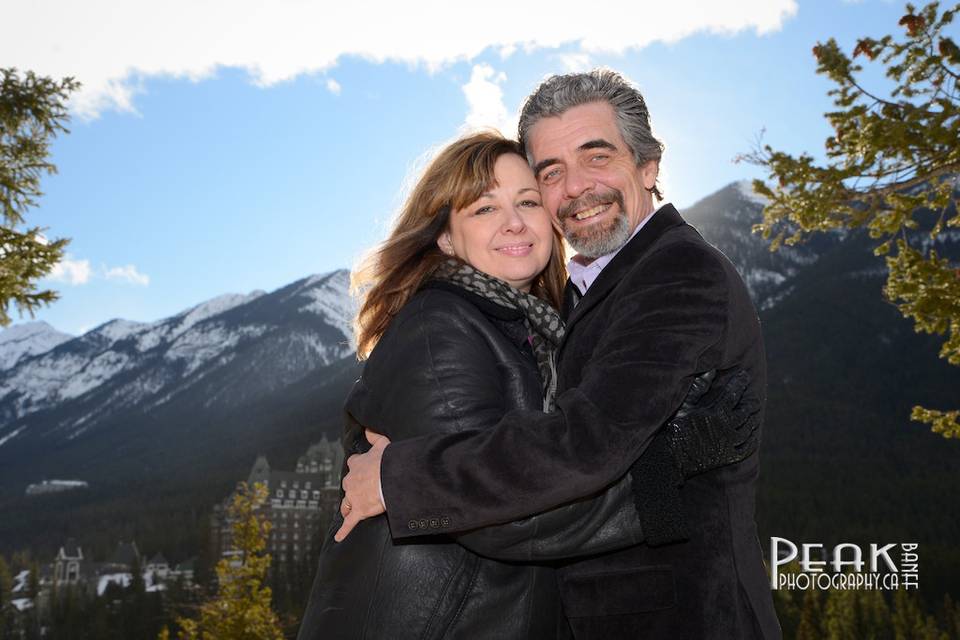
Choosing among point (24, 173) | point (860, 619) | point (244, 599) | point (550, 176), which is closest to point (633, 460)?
point (550, 176)

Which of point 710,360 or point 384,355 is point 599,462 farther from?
point 384,355

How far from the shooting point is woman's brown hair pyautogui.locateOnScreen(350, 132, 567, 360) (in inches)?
122

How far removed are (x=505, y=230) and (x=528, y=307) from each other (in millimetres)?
404

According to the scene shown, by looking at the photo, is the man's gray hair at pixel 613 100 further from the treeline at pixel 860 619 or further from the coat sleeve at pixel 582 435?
the treeline at pixel 860 619

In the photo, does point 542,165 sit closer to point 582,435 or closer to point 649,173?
point 649,173

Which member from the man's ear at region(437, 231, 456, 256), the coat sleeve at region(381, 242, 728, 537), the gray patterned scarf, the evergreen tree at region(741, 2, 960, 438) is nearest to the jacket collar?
the gray patterned scarf

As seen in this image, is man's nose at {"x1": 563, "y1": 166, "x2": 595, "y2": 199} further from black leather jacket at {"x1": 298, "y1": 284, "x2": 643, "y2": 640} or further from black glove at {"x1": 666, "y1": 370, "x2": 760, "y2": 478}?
black glove at {"x1": 666, "y1": 370, "x2": 760, "y2": 478}

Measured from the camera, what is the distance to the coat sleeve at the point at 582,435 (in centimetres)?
224

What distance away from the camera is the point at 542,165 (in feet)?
11.1

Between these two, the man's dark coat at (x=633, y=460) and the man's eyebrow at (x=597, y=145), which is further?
the man's eyebrow at (x=597, y=145)

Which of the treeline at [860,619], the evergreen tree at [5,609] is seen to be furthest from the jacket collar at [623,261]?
the evergreen tree at [5,609]

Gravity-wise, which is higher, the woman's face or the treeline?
the woman's face

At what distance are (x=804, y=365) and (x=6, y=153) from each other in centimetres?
17388

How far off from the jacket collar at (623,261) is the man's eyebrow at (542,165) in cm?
63
